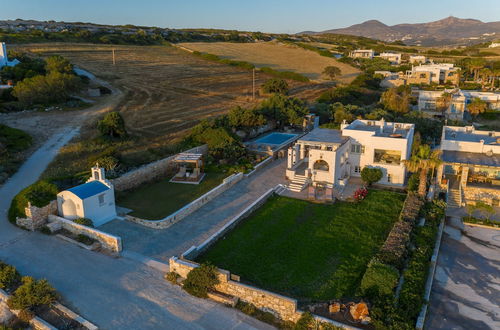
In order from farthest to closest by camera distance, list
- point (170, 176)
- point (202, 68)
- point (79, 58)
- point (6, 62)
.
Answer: point (202, 68)
point (79, 58)
point (6, 62)
point (170, 176)

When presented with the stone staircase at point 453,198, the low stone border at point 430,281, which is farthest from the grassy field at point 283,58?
the low stone border at point 430,281

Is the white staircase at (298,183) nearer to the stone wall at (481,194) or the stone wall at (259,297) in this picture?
the stone wall at (481,194)

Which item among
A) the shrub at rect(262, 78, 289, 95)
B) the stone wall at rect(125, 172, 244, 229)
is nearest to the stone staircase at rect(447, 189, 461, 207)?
the stone wall at rect(125, 172, 244, 229)

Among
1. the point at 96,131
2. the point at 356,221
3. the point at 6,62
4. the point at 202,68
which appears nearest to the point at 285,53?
the point at 202,68

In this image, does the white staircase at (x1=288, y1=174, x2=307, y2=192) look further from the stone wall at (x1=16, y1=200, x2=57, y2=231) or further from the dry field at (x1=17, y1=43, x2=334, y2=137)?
the dry field at (x1=17, y1=43, x2=334, y2=137)

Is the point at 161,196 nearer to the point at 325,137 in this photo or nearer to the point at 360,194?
the point at 360,194

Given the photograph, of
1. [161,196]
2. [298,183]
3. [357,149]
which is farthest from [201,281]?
[357,149]

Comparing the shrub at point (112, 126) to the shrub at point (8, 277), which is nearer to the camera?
the shrub at point (8, 277)

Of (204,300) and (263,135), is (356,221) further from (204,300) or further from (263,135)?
(263,135)
